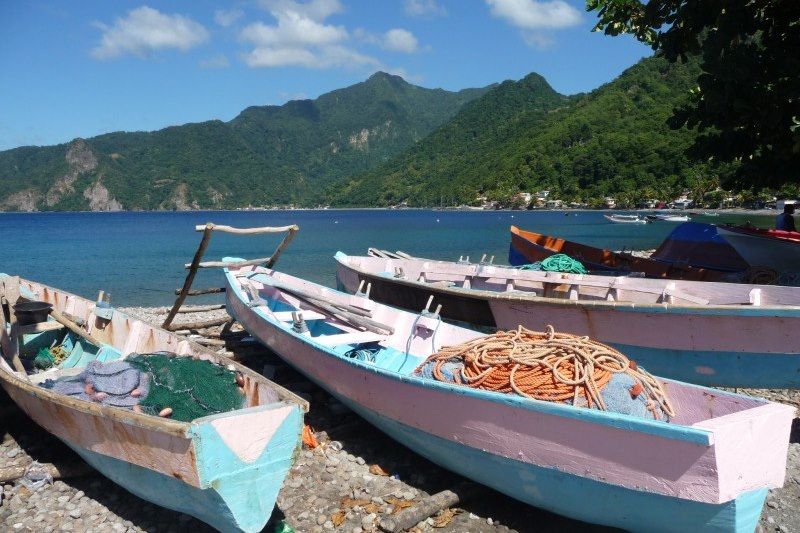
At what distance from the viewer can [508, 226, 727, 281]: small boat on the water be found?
11836 millimetres

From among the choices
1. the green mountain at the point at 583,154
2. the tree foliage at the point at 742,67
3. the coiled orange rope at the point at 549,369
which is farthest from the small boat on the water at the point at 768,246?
the green mountain at the point at 583,154

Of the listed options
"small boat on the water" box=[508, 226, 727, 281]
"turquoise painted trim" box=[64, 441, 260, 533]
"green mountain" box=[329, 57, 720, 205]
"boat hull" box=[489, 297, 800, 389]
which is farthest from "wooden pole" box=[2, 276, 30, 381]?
"green mountain" box=[329, 57, 720, 205]

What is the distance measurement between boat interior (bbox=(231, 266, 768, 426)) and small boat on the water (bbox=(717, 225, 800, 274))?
28.2 feet

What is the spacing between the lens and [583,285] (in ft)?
33.0

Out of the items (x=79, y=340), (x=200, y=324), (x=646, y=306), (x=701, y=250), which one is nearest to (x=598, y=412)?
(x=646, y=306)

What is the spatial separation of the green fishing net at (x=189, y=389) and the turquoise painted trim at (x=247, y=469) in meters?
1.18

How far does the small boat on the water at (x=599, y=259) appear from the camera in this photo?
38.8 feet

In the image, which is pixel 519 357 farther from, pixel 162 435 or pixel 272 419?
pixel 162 435

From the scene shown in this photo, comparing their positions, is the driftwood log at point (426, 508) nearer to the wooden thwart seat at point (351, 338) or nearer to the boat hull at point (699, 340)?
the wooden thwart seat at point (351, 338)

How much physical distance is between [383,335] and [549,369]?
3.05 metres

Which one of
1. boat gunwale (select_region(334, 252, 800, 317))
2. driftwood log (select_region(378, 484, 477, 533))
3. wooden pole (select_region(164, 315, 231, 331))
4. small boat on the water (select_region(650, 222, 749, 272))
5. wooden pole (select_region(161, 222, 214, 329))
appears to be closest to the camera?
driftwood log (select_region(378, 484, 477, 533))

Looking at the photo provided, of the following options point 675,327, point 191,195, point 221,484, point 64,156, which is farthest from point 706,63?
point 64,156

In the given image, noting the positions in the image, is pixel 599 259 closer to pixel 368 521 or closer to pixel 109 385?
pixel 368 521

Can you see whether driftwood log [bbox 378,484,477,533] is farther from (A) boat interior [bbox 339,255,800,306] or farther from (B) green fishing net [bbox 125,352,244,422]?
(A) boat interior [bbox 339,255,800,306]
